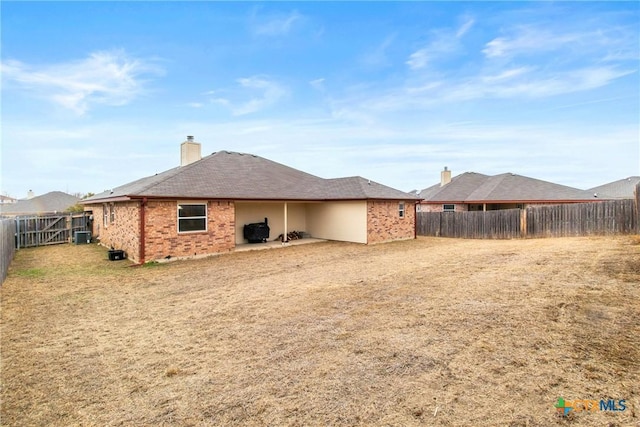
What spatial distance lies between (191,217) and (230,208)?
1668 mm

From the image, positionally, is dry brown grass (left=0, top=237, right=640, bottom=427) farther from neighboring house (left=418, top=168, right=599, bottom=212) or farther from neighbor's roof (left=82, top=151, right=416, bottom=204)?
neighboring house (left=418, top=168, right=599, bottom=212)

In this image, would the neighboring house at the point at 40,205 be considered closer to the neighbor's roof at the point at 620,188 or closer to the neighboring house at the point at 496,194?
the neighboring house at the point at 496,194

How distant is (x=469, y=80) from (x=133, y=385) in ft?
58.2

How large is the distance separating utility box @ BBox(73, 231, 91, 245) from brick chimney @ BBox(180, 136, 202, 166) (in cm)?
731

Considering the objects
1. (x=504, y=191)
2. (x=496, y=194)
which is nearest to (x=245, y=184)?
(x=496, y=194)

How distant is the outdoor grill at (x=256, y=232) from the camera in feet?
53.7

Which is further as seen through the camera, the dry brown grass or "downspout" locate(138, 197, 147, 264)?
"downspout" locate(138, 197, 147, 264)

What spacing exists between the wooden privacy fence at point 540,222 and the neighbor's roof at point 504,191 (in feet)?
7.70

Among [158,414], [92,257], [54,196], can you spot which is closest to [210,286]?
[158,414]

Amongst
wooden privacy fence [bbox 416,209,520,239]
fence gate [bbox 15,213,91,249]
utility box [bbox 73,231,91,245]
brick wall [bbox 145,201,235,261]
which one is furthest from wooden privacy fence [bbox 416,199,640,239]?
fence gate [bbox 15,213,91,249]

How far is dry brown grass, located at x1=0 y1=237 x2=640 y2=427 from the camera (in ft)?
10.4

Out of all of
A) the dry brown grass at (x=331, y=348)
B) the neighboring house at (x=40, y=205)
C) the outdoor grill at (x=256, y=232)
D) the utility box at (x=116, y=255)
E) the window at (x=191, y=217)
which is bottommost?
the dry brown grass at (x=331, y=348)

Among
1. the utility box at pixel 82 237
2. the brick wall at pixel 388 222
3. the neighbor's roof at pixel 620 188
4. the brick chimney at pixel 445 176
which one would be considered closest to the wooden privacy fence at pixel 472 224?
the brick wall at pixel 388 222

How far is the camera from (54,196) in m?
38.3
